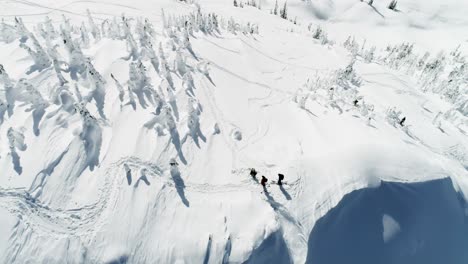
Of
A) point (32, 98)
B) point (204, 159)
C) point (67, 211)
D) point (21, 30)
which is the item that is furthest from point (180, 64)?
point (67, 211)

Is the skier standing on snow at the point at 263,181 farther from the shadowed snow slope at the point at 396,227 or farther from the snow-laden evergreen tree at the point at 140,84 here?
the snow-laden evergreen tree at the point at 140,84

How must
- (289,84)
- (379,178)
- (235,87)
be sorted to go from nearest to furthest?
(379,178) < (235,87) < (289,84)

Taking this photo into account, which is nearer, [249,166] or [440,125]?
[249,166]

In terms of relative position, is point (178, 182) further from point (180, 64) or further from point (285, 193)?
point (180, 64)

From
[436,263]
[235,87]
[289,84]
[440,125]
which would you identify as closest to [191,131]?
[235,87]

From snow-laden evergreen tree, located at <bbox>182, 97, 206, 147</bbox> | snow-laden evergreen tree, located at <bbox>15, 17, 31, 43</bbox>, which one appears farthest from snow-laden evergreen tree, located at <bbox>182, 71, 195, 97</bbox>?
snow-laden evergreen tree, located at <bbox>15, 17, 31, 43</bbox>

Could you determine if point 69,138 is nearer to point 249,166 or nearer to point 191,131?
point 191,131
